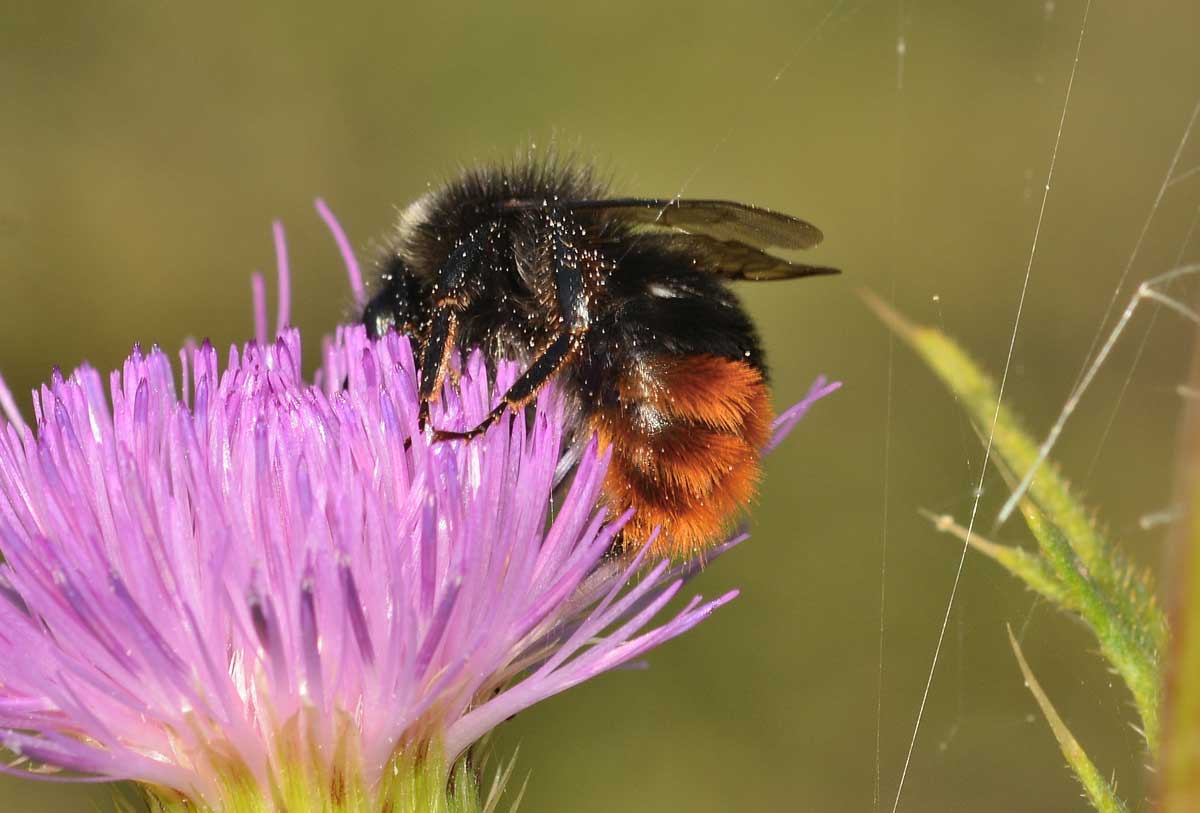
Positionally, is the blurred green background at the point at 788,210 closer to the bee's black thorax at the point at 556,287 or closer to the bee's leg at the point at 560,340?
the bee's black thorax at the point at 556,287

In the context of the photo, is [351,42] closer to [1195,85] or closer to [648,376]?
[1195,85]

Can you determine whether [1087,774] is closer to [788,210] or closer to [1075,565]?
[1075,565]

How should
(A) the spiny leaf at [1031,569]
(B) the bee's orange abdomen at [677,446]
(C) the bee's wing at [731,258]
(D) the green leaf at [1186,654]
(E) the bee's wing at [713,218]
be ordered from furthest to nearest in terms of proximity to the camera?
(C) the bee's wing at [731,258] → (B) the bee's orange abdomen at [677,446] → (E) the bee's wing at [713,218] → (A) the spiny leaf at [1031,569] → (D) the green leaf at [1186,654]

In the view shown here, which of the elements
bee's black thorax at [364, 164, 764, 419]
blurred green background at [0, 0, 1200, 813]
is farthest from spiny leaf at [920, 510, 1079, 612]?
blurred green background at [0, 0, 1200, 813]

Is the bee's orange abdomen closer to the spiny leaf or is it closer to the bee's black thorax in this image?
the bee's black thorax

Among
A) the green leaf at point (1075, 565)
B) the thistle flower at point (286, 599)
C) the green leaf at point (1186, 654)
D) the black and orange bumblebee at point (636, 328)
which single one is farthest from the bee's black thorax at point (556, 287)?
the green leaf at point (1186, 654)

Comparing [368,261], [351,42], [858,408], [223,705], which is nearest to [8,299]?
[351,42]

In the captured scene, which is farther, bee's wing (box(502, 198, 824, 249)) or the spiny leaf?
bee's wing (box(502, 198, 824, 249))
